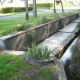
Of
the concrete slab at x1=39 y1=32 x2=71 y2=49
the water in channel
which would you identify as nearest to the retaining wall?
the concrete slab at x1=39 y1=32 x2=71 y2=49

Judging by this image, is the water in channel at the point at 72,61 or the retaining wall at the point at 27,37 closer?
the water in channel at the point at 72,61

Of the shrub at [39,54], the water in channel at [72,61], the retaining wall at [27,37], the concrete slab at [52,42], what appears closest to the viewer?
the shrub at [39,54]

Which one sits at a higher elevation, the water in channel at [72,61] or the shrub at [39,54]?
the shrub at [39,54]

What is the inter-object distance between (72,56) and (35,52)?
3.40 m

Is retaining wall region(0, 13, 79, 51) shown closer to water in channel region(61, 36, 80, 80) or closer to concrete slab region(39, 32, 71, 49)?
concrete slab region(39, 32, 71, 49)

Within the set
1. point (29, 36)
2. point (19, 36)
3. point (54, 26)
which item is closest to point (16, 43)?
point (19, 36)

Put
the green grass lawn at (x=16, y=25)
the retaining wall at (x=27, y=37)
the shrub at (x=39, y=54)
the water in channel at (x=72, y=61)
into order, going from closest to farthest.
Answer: the shrub at (x=39, y=54) < the water in channel at (x=72, y=61) < the retaining wall at (x=27, y=37) < the green grass lawn at (x=16, y=25)

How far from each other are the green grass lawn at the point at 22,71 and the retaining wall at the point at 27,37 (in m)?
1.61

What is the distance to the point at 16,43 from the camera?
8211 millimetres

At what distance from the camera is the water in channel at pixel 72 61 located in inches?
266

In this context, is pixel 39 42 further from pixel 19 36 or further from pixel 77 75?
pixel 77 75

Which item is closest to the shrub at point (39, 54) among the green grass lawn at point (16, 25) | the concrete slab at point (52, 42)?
the green grass lawn at point (16, 25)

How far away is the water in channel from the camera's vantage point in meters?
6.75

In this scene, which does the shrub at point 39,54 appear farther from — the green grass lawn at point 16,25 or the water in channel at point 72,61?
the green grass lawn at point 16,25
